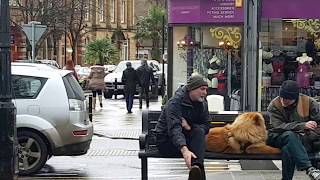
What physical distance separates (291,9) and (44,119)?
662 centimetres

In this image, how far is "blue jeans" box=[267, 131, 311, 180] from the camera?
27.1 ft

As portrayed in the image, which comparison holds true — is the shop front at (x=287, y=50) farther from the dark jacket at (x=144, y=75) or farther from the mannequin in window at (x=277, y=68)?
the dark jacket at (x=144, y=75)

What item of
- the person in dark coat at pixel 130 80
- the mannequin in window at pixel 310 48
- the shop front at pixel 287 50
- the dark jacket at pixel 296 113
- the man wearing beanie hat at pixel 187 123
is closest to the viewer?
the man wearing beanie hat at pixel 187 123

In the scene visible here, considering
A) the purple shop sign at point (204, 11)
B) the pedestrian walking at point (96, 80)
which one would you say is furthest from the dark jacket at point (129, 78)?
the purple shop sign at point (204, 11)

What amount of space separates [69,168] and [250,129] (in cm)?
418

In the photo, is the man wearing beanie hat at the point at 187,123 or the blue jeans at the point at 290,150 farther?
the blue jeans at the point at 290,150

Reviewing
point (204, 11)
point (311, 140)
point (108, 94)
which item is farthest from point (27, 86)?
point (108, 94)

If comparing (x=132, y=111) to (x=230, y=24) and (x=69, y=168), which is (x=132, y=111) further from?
(x=69, y=168)

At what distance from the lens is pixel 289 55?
52.0 feet

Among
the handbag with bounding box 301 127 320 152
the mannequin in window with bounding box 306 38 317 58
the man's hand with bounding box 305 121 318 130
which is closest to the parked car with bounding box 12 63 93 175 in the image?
the handbag with bounding box 301 127 320 152

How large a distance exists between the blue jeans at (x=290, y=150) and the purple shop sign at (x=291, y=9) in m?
7.14

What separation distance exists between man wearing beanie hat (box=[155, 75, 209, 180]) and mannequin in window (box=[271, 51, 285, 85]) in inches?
310

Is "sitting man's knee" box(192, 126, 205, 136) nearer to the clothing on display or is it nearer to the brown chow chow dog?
the brown chow chow dog

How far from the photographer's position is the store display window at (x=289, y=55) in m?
15.6
